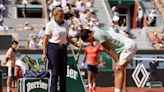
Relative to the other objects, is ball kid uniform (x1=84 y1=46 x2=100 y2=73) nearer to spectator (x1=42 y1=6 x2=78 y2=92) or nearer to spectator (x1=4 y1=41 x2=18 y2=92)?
spectator (x1=4 y1=41 x2=18 y2=92)

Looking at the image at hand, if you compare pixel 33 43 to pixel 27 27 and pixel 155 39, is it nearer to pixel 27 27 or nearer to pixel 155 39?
pixel 27 27

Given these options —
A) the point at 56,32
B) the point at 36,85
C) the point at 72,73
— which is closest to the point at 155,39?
the point at 72,73

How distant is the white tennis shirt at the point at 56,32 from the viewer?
11.8 m

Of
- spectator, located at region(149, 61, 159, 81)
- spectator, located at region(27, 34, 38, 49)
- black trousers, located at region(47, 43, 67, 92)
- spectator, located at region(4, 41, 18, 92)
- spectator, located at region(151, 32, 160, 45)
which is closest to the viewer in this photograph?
black trousers, located at region(47, 43, 67, 92)

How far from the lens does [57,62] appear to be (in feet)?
38.4

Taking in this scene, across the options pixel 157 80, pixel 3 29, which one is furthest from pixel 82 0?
pixel 157 80

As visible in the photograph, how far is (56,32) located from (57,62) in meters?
0.59

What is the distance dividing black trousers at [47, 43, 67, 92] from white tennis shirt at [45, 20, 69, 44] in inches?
4.4

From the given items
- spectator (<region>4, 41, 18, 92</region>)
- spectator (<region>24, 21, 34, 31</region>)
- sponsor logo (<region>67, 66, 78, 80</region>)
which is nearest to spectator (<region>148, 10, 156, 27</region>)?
spectator (<region>24, 21, 34, 31</region>)

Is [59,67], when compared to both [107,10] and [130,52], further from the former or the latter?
[107,10]

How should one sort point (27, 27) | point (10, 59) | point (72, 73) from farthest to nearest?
point (27, 27)
point (10, 59)
point (72, 73)

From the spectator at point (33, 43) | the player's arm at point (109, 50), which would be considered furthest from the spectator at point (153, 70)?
the player's arm at point (109, 50)

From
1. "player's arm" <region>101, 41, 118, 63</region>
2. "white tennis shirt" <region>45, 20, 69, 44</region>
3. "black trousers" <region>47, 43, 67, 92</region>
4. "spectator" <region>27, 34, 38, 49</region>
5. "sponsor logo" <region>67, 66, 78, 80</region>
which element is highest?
"white tennis shirt" <region>45, 20, 69, 44</region>

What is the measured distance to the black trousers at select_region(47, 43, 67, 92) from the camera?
11.7 m
